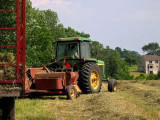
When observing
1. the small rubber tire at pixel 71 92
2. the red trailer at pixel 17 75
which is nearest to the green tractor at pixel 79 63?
the small rubber tire at pixel 71 92

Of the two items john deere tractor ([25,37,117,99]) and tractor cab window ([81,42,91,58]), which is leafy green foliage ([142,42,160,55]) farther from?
tractor cab window ([81,42,91,58])

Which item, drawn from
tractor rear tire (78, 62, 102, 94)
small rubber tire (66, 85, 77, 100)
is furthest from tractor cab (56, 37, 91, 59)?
small rubber tire (66, 85, 77, 100)

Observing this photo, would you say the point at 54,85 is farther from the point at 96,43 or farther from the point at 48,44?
the point at 96,43

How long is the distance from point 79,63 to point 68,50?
2.96 feet

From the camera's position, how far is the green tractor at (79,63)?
39.5ft

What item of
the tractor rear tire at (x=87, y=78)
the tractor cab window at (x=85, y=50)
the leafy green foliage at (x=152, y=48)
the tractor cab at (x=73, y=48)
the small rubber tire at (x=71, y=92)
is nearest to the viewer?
the small rubber tire at (x=71, y=92)

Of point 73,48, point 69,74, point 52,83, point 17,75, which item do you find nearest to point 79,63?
point 73,48

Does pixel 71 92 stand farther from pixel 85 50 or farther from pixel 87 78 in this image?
pixel 85 50

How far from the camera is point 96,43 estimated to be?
85.8 metres

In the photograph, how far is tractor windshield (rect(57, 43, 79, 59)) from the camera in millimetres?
12717

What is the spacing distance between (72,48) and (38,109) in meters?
5.17

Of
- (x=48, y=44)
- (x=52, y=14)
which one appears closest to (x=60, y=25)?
(x=52, y=14)

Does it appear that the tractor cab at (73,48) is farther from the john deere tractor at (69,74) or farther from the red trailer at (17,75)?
the red trailer at (17,75)

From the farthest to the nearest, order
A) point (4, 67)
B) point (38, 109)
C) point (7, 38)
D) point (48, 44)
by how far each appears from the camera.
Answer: point (48, 44) < point (7, 38) < point (38, 109) < point (4, 67)
